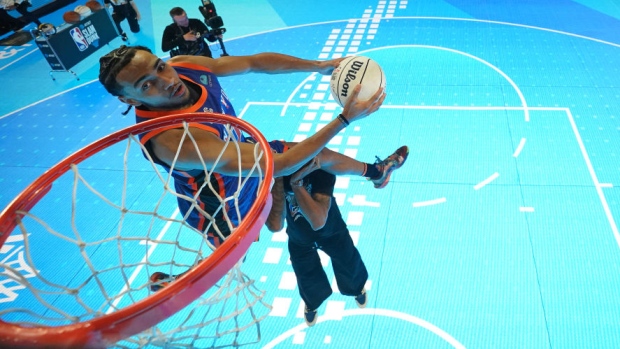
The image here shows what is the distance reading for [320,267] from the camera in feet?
12.8

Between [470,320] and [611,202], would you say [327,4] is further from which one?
[470,320]

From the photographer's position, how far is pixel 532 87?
712cm

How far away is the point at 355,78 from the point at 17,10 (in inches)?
→ 466

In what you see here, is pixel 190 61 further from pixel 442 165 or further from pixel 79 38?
pixel 79 38

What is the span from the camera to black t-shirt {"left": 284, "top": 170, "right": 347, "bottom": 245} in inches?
134

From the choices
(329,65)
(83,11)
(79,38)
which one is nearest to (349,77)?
(329,65)

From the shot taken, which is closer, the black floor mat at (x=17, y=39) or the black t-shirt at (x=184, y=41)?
the black t-shirt at (x=184, y=41)

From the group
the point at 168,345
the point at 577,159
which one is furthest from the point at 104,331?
the point at 577,159

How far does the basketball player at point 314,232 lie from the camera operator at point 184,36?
5040mm

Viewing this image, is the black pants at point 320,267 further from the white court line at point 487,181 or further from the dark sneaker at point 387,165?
the white court line at point 487,181

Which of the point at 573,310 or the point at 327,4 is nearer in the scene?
the point at 573,310

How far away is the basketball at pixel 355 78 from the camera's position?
11.0 feet

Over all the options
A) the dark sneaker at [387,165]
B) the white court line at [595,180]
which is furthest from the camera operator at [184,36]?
the white court line at [595,180]

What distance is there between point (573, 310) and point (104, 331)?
156 inches
